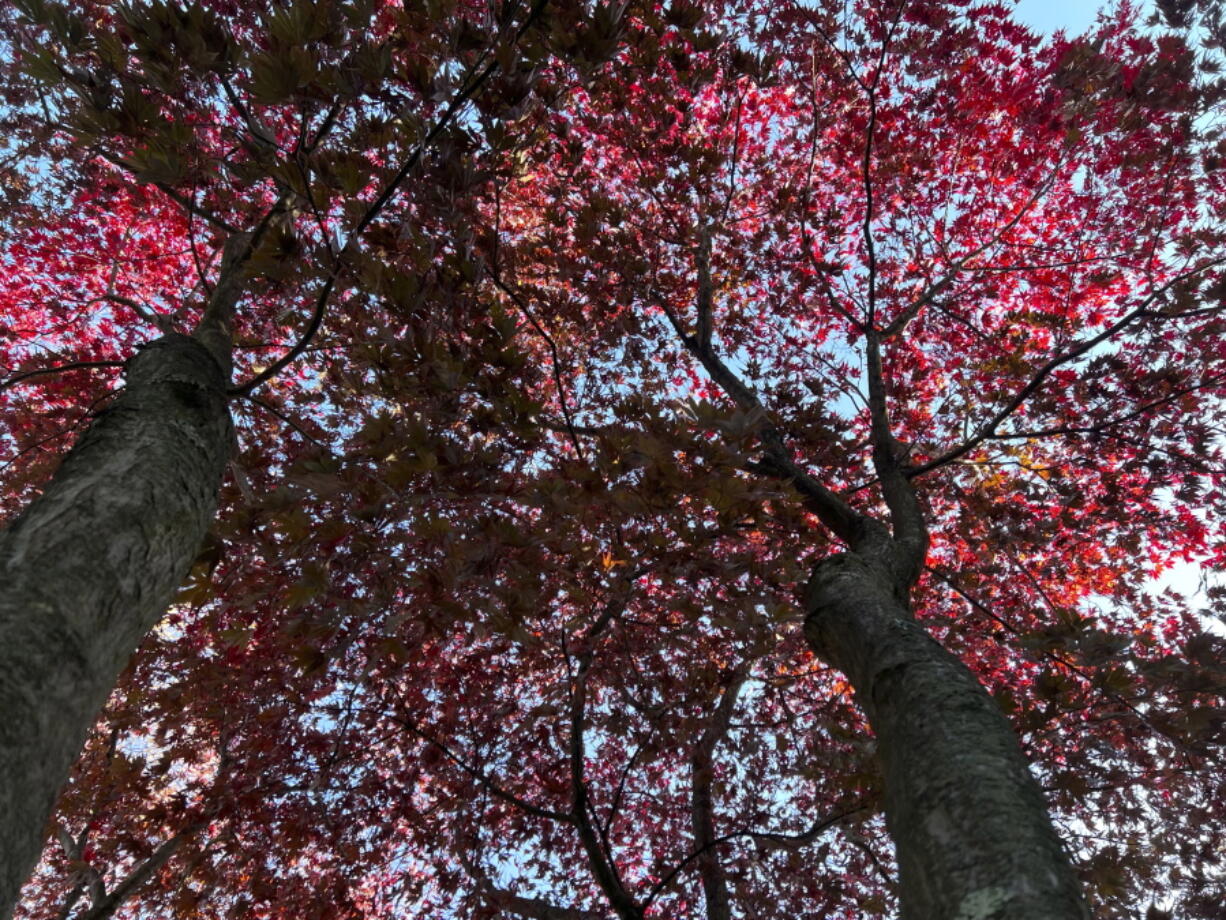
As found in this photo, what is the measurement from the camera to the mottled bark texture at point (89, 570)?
1.51 m

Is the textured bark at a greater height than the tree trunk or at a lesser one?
greater

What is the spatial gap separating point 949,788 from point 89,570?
2.52m

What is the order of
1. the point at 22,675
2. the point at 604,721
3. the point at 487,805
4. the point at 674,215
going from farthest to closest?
the point at 674,215
the point at 487,805
the point at 604,721
the point at 22,675

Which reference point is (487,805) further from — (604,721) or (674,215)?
(674,215)

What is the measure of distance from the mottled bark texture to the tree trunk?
2.21 m

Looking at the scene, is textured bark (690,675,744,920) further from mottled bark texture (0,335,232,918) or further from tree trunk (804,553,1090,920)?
mottled bark texture (0,335,232,918)

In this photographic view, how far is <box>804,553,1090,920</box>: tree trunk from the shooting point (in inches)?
63.2

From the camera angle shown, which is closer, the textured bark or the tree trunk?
the tree trunk

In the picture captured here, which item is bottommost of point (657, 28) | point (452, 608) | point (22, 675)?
point (22, 675)

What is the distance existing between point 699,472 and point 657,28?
2.51 m

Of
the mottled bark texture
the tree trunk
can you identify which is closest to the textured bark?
the tree trunk

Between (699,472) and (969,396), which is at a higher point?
(969,396)

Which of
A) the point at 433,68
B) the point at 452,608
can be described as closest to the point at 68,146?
the point at 433,68

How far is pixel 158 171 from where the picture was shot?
2.20 m
